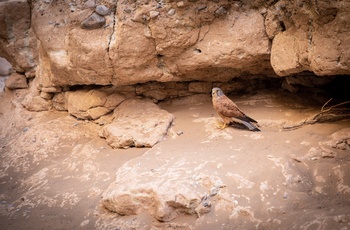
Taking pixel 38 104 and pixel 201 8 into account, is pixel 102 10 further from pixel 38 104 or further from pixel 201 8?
pixel 38 104

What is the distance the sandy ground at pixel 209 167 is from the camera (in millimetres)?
2512

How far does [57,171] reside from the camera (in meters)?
3.91

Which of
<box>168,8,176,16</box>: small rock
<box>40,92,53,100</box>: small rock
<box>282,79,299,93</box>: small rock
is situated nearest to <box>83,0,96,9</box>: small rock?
<box>168,8,176,16</box>: small rock

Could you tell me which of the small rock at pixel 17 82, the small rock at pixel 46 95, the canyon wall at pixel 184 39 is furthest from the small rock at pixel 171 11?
the small rock at pixel 17 82

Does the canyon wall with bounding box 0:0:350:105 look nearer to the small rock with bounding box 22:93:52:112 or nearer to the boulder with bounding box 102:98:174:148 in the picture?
the boulder with bounding box 102:98:174:148

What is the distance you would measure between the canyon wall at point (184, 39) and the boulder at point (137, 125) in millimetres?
448

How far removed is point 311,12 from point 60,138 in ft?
12.7

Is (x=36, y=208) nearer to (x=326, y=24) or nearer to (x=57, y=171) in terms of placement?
(x=57, y=171)

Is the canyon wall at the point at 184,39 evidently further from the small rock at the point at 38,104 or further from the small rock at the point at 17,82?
the small rock at the point at 17,82

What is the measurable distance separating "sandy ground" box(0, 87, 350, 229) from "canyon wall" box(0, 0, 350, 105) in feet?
2.31

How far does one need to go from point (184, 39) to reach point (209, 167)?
1828mm

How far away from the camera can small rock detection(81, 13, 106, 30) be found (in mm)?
4059

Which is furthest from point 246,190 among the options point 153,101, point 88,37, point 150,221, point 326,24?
point 88,37

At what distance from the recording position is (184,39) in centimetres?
394
